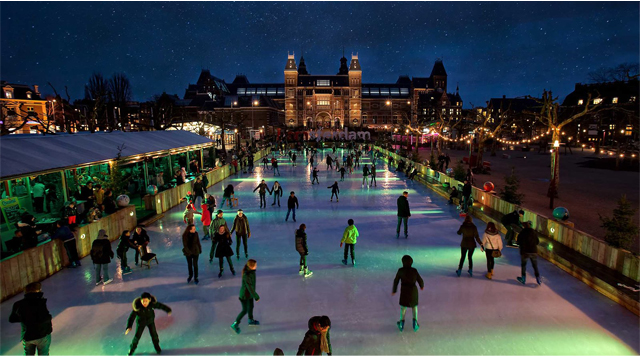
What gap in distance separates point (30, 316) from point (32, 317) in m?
0.02

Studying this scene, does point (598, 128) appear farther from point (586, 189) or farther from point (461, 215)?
point (461, 215)

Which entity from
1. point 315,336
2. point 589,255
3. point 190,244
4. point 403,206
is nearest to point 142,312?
point 190,244

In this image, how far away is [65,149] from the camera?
13102 mm

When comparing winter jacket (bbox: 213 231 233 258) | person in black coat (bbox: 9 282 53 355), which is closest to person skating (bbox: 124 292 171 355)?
person in black coat (bbox: 9 282 53 355)

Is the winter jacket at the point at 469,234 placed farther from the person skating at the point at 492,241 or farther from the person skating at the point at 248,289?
the person skating at the point at 248,289

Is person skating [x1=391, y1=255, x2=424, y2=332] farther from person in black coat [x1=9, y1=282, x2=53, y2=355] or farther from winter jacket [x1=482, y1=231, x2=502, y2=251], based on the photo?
person in black coat [x1=9, y1=282, x2=53, y2=355]

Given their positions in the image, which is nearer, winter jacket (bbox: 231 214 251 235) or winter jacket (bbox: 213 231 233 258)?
winter jacket (bbox: 213 231 233 258)

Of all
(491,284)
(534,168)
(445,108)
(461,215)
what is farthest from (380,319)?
(445,108)

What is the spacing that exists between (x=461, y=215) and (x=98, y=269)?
10627 mm

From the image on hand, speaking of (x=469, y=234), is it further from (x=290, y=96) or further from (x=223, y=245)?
(x=290, y=96)

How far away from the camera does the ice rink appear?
520 cm

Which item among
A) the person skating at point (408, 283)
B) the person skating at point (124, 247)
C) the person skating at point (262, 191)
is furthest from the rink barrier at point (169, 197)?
the person skating at point (408, 283)

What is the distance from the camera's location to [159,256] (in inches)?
351

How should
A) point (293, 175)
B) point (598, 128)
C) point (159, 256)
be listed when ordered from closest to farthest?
point (159, 256) < point (293, 175) < point (598, 128)
